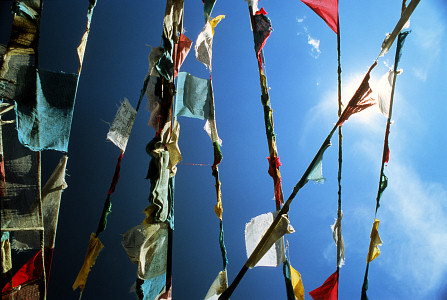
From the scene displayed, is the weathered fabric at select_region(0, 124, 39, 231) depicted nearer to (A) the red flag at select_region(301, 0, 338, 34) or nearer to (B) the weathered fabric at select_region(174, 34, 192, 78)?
(B) the weathered fabric at select_region(174, 34, 192, 78)

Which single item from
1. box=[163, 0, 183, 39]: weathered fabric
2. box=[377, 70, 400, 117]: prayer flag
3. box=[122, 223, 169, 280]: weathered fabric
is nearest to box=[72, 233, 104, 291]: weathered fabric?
box=[122, 223, 169, 280]: weathered fabric

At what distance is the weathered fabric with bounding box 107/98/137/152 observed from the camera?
55.1 inches

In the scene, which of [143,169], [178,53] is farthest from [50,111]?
[143,169]

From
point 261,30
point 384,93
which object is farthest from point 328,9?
point 384,93

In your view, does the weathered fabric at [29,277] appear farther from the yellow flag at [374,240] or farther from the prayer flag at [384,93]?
the prayer flag at [384,93]

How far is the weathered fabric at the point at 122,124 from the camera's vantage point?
1400mm

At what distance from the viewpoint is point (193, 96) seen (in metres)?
1.59

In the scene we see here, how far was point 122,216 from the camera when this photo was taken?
3266mm

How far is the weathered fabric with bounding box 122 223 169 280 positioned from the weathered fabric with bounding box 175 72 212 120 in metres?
0.70

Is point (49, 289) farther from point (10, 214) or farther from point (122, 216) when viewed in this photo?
point (10, 214)

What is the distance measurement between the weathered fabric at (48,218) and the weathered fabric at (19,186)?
0.39 ft

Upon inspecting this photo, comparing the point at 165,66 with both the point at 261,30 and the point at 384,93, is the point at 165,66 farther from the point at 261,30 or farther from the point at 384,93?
the point at 384,93

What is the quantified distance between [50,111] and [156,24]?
2298mm

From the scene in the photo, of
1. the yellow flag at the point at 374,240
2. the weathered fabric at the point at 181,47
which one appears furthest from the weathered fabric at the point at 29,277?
the yellow flag at the point at 374,240
